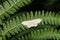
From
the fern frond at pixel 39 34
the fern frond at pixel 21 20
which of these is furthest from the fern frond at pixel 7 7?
the fern frond at pixel 39 34

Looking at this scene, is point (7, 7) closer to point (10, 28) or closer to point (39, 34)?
point (10, 28)

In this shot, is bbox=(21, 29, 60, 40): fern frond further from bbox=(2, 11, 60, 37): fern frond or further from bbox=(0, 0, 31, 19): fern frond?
bbox=(0, 0, 31, 19): fern frond

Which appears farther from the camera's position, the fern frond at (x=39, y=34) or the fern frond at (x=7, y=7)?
the fern frond at (x=39, y=34)

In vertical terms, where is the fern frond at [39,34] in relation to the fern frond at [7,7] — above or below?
below

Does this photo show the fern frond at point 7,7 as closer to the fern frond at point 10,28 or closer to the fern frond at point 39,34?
the fern frond at point 10,28

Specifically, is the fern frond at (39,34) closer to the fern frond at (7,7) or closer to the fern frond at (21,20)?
the fern frond at (21,20)

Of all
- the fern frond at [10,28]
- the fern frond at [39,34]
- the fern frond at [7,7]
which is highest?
the fern frond at [7,7]

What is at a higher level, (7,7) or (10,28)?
(7,7)

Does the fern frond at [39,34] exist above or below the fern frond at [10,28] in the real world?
below

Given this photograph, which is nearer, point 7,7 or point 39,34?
point 7,7

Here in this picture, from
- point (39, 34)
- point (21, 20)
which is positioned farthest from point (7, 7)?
point (39, 34)

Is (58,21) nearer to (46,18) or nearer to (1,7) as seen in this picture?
(46,18)

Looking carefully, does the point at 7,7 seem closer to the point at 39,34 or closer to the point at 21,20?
the point at 21,20
